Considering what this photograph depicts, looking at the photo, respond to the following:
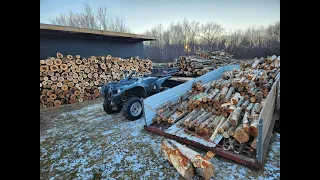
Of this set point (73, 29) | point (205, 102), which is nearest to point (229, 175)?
point (205, 102)

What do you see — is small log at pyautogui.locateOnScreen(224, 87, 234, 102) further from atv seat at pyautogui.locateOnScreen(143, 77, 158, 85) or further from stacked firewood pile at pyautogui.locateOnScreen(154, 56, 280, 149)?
atv seat at pyautogui.locateOnScreen(143, 77, 158, 85)

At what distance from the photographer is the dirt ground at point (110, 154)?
1936 millimetres

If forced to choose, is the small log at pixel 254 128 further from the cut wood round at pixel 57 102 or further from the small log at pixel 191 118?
the cut wood round at pixel 57 102

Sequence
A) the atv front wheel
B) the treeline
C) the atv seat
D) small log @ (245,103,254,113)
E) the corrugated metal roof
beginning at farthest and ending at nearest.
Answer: the treeline
the corrugated metal roof
the atv seat
the atv front wheel
small log @ (245,103,254,113)

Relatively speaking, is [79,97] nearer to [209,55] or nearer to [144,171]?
[144,171]

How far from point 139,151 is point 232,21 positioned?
6.40 ft

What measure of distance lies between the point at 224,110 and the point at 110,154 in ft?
5.78

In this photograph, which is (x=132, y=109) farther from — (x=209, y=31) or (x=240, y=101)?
(x=209, y=31)

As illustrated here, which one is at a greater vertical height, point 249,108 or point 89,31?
point 89,31

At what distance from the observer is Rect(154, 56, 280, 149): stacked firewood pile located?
2322 mm

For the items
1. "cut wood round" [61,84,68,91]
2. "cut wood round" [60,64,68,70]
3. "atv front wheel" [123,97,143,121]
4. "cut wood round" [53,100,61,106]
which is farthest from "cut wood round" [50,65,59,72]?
"atv front wheel" [123,97,143,121]

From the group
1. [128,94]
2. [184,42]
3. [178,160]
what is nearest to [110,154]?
[178,160]

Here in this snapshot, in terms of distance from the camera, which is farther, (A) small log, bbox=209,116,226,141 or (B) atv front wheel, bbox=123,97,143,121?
(B) atv front wheel, bbox=123,97,143,121

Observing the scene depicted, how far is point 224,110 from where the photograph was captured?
8.96 feet
